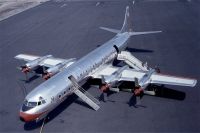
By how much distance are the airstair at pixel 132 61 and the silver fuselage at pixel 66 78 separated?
3.95ft

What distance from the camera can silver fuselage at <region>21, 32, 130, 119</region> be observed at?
33875mm

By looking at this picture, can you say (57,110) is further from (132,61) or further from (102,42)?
(102,42)

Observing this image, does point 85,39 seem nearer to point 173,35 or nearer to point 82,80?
point 173,35

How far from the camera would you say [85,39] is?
64250 mm

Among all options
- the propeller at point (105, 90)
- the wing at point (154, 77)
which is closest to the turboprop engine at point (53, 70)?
the wing at point (154, 77)

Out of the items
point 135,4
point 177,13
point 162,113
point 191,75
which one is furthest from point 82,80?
point 135,4

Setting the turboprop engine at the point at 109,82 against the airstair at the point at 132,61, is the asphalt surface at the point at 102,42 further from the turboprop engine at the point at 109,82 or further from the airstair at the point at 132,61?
the airstair at the point at 132,61

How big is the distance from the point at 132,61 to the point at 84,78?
10249 millimetres

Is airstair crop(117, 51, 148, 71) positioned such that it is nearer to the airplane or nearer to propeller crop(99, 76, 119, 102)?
the airplane

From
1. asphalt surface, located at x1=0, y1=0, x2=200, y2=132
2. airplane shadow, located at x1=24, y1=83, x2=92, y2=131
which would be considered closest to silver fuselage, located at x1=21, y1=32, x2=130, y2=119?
airplane shadow, located at x1=24, y1=83, x2=92, y2=131

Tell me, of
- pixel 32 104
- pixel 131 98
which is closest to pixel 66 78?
pixel 32 104

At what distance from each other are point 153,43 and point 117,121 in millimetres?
27858

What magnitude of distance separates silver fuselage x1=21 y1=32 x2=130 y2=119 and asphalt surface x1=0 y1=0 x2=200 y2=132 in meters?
2.78

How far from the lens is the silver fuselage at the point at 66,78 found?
3388 cm
